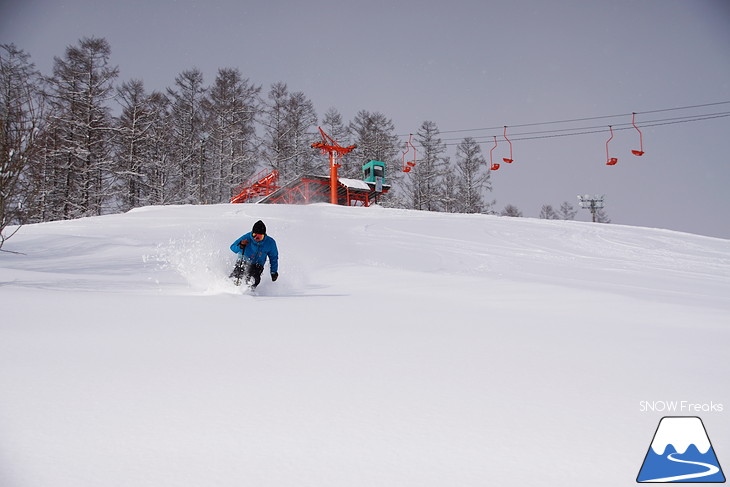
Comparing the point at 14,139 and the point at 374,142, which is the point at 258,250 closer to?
the point at 14,139

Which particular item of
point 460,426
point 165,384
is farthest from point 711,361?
point 165,384

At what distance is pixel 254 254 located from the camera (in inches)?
251

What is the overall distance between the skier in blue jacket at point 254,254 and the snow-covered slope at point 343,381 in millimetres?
287

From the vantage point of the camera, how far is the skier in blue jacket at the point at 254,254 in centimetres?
620

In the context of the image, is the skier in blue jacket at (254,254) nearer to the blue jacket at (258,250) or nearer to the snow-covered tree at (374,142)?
the blue jacket at (258,250)

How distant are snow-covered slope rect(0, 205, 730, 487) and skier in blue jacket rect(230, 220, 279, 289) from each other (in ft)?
0.94

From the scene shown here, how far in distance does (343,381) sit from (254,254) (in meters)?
4.66

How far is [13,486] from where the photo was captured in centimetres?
113

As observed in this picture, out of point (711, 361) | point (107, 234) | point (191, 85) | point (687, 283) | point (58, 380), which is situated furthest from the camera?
point (191, 85)

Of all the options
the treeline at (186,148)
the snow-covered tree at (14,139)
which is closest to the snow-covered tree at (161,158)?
the treeline at (186,148)

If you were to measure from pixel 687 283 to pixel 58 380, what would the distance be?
9.19 metres

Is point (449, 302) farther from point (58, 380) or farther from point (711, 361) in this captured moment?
point (58, 380)

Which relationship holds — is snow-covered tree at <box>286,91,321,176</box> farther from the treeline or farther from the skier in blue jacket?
the skier in blue jacket

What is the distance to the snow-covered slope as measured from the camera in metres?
1.29
